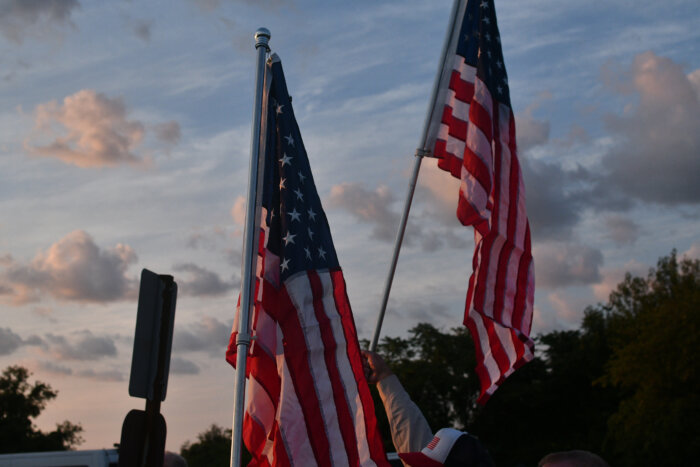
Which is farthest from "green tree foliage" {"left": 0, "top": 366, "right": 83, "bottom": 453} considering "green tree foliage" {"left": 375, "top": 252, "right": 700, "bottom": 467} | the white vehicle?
the white vehicle

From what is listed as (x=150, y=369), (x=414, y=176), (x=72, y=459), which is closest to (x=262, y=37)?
(x=414, y=176)

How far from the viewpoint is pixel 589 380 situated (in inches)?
2339

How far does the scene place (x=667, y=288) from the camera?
53.7 m

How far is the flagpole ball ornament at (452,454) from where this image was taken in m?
4.53

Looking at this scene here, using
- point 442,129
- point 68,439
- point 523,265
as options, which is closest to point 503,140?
point 442,129

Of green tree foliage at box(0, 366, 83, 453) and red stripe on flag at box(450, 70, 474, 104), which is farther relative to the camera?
green tree foliage at box(0, 366, 83, 453)

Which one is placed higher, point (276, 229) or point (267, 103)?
point (267, 103)

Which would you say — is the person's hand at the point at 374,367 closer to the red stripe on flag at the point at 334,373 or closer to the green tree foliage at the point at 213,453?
the red stripe on flag at the point at 334,373

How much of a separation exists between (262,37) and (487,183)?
7.94 ft

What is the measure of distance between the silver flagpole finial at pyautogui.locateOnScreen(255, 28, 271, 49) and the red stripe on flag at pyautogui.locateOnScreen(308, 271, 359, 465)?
1.90 meters

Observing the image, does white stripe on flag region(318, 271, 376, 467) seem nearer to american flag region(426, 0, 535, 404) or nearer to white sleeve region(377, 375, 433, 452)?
white sleeve region(377, 375, 433, 452)

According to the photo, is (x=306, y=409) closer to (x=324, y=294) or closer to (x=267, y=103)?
(x=324, y=294)

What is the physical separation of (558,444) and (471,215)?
2047 inches

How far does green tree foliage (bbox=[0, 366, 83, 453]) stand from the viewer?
212 ft
